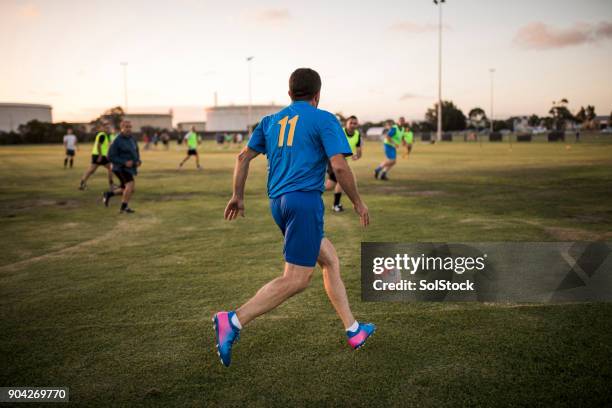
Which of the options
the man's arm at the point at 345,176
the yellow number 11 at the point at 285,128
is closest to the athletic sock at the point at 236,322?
the man's arm at the point at 345,176

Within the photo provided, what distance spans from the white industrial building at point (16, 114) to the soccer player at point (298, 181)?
114506 mm

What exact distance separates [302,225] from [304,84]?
1.04m

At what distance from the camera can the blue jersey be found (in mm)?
3514

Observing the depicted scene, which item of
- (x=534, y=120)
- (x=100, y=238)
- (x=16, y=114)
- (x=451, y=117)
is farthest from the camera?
(x=534, y=120)

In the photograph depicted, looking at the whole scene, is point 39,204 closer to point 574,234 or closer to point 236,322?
point 236,322

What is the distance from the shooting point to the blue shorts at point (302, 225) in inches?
138

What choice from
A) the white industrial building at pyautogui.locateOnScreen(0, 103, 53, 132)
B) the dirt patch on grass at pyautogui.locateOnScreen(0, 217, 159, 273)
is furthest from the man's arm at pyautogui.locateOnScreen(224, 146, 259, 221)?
the white industrial building at pyautogui.locateOnScreen(0, 103, 53, 132)

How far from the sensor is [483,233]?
8305mm

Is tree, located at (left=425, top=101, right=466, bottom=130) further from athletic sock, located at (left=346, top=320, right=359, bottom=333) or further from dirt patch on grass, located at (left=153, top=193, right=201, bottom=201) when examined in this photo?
athletic sock, located at (left=346, top=320, right=359, bottom=333)

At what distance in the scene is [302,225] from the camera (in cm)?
351

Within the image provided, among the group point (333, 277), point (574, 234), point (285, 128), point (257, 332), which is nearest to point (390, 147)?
point (574, 234)

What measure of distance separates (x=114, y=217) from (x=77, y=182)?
365 inches

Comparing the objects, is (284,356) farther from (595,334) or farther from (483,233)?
(483,233)

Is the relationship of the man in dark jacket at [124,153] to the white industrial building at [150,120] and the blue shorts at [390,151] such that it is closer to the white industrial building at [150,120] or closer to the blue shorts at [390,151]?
the blue shorts at [390,151]
